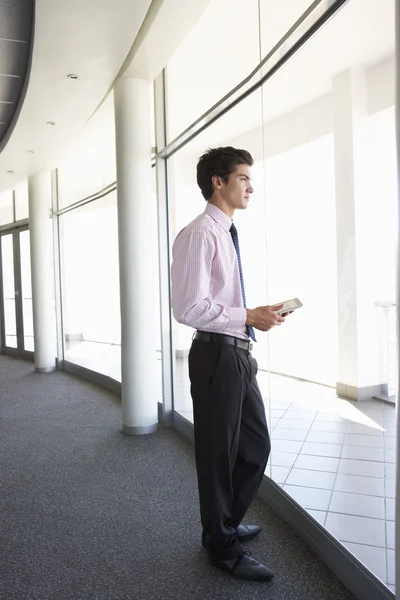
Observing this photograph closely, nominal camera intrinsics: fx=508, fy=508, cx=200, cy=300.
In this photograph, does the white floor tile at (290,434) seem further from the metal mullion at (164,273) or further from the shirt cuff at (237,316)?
the metal mullion at (164,273)

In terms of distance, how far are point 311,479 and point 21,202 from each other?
8349 mm

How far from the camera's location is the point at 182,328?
461 centimetres

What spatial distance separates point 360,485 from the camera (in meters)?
2.15

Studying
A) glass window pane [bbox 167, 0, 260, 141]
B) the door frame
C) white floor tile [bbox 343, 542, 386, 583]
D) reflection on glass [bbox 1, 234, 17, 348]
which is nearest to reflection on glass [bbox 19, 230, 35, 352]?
the door frame

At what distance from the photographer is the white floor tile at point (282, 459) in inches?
114

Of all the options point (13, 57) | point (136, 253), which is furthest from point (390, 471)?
point (13, 57)

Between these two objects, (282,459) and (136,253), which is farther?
(136,253)

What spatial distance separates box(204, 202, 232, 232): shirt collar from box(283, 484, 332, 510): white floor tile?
1396 mm

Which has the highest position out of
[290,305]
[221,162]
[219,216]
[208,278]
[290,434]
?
[221,162]

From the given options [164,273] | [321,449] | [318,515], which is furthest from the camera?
[164,273]

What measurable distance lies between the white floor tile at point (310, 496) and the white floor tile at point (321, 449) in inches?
7.2

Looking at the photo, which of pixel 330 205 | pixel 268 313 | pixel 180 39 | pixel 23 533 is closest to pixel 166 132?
pixel 180 39

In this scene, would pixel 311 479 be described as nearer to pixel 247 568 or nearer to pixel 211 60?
pixel 247 568

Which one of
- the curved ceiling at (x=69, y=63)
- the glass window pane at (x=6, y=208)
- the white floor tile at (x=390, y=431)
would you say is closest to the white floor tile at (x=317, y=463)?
the white floor tile at (x=390, y=431)
